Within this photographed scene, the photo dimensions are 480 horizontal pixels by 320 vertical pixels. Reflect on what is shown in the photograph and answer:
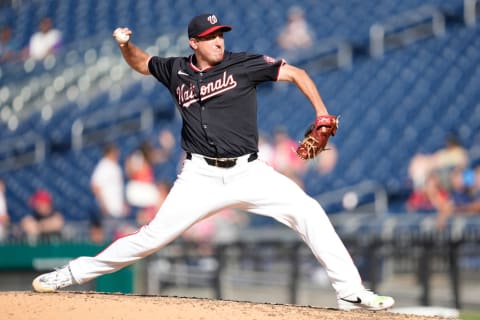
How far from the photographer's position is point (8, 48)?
16.9 m

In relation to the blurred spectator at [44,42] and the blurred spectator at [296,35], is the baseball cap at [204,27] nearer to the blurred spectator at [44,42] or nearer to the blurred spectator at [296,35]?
the blurred spectator at [296,35]

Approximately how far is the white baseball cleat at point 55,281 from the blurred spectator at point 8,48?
36.1 feet

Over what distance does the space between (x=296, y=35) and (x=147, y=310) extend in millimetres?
10824

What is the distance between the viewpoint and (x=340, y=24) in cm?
1645

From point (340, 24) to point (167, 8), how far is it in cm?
345

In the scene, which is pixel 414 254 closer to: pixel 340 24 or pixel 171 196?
pixel 171 196

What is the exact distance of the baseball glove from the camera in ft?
17.1

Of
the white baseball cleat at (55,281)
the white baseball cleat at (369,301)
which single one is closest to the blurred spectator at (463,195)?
the white baseball cleat at (369,301)

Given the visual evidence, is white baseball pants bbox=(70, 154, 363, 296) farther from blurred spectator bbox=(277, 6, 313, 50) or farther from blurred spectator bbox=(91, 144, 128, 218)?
blurred spectator bbox=(277, 6, 313, 50)

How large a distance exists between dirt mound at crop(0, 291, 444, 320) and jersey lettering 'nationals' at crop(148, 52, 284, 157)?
852mm

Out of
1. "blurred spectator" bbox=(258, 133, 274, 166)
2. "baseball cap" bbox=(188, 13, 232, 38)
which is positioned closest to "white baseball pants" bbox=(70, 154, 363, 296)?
"baseball cap" bbox=(188, 13, 232, 38)

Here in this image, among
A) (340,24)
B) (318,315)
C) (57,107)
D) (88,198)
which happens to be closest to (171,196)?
(318,315)

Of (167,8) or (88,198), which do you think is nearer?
(88,198)

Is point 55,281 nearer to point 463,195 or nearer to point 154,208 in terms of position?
point 154,208
